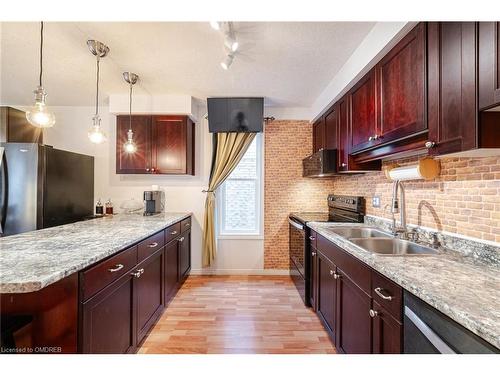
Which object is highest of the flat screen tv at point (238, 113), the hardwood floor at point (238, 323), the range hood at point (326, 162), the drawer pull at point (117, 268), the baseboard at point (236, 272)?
the flat screen tv at point (238, 113)

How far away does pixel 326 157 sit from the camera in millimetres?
2682

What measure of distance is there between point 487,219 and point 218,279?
2.98 m

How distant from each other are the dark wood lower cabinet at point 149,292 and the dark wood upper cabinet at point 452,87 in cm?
208

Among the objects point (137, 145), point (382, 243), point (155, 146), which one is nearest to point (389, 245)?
point (382, 243)

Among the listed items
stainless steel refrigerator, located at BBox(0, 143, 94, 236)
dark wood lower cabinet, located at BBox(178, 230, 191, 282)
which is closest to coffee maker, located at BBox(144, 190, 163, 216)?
dark wood lower cabinet, located at BBox(178, 230, 191, 282)

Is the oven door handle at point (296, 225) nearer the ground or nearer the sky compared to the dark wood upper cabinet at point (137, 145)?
nearer the ground

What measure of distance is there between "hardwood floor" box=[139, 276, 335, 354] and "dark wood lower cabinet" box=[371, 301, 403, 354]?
85 centimetres

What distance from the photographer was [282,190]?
11.8 feet

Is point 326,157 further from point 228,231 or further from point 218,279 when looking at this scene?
point 218,279

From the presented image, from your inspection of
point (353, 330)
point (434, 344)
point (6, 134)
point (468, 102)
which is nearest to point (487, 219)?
point (468, 102)

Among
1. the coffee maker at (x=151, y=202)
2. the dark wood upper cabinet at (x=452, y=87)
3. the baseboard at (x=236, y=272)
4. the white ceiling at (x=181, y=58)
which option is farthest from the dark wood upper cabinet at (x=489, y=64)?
the coffee maker at (x=151, y=202)

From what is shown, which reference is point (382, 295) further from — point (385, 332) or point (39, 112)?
point (39, 112)

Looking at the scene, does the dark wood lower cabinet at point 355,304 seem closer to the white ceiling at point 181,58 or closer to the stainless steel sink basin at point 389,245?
the stainless steel sink basin at point 389,245

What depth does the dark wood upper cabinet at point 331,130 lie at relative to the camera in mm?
2629
